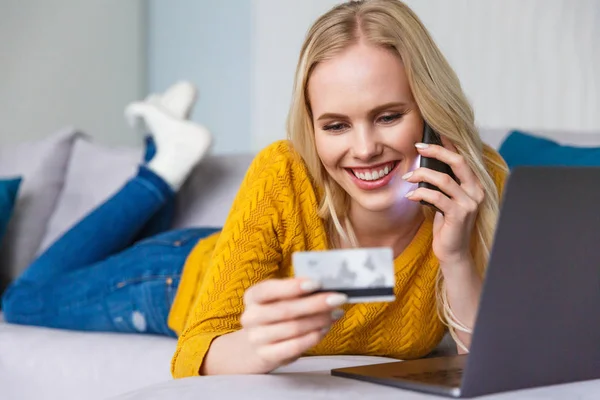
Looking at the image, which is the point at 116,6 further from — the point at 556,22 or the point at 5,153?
the point at 556,22

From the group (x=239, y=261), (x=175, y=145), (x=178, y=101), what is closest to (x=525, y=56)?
(x=178, y=101)

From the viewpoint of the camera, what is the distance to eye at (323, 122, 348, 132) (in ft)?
4.41

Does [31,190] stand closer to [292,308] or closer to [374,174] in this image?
[374,174]

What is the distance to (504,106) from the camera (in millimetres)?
3232

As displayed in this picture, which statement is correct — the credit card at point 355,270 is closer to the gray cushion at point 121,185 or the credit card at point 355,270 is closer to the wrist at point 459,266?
the wrist at point 459,266

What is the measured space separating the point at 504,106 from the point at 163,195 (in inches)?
62.0

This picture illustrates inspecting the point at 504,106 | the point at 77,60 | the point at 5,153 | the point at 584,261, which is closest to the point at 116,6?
the point at 77,60

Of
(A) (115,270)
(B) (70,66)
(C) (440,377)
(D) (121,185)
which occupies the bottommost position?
(A) (115,270)

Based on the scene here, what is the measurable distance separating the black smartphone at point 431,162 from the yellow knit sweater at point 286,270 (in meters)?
0.21

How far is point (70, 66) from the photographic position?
171 inches

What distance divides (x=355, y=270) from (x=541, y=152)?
1.06 metres

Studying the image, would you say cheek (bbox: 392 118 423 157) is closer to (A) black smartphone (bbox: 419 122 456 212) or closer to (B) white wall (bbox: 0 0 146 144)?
(A) black smartphone (bbox: 419 122 456 212)

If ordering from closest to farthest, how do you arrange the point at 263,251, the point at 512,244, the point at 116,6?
the point at 512,244, the point at 263,251, the point at 116,6

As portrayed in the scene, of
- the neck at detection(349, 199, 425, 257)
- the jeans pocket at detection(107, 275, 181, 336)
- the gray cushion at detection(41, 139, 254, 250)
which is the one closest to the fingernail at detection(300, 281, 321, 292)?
the neck at detection(349, 199, 425, 257)
